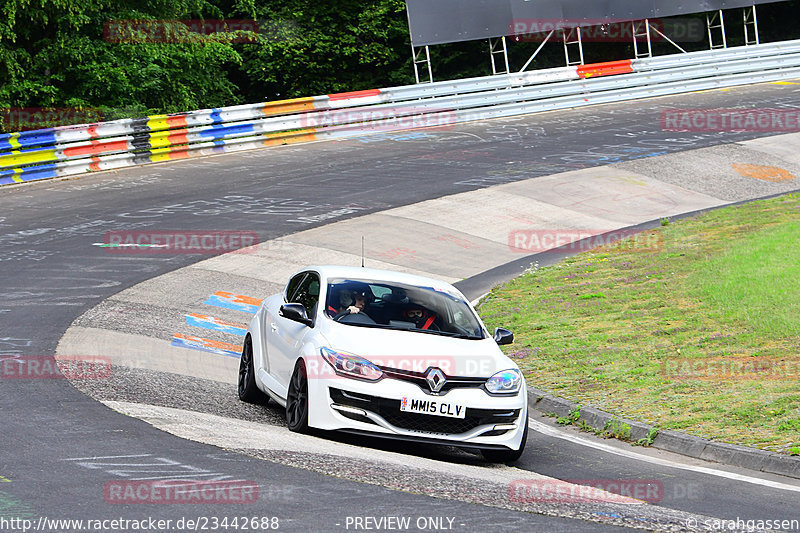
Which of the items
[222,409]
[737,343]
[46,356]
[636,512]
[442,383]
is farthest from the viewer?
[737,343]

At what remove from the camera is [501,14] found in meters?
39.0

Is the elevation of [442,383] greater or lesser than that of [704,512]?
greater

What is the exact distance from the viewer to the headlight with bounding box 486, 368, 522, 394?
866 cm

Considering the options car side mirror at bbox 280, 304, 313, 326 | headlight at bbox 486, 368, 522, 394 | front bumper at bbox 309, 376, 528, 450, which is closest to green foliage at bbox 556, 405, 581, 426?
headlight at bbox 486, 368, 522, 394

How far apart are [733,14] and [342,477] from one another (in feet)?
165

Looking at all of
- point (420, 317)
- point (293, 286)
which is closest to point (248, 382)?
point (293, 286)

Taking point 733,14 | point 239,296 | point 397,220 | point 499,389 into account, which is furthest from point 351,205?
point 733,14

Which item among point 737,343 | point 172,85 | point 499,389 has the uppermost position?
point 172,85

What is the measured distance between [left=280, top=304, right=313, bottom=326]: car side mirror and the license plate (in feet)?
4.58

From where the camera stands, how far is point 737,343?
1216 centimetres

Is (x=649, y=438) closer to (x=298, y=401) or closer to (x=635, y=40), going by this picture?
(x=298, y=401)

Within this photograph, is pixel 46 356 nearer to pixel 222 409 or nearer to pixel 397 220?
pixel 222 409

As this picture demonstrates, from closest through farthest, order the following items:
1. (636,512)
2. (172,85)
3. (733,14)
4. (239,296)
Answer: (636,512)
(239,296)
(172,85)
(733,14)

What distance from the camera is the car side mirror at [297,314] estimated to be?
9.27 metres
